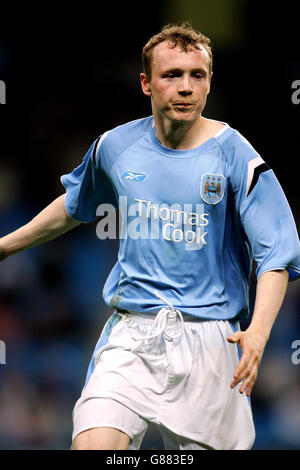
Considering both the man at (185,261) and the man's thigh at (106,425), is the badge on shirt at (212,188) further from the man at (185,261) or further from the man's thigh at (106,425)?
the man's thigh at (106,425)

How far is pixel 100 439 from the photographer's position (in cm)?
300

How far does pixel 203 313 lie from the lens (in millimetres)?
3314

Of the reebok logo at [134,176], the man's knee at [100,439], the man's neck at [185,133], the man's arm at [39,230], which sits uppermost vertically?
the man's neck at [185,133]

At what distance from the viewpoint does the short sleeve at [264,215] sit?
10.5 ft

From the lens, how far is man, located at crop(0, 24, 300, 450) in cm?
321

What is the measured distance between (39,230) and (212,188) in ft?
2.85

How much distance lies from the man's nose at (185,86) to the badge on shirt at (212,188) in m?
0.33

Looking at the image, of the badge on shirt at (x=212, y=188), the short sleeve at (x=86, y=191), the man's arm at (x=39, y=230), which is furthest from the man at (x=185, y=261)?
the man's arm at (x=39, y=230)

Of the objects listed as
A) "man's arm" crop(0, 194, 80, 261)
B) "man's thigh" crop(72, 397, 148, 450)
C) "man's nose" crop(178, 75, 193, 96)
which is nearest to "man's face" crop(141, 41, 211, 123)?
"man's nose" crop(178, 75, 193, 96)

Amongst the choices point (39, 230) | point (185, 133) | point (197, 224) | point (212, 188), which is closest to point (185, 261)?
point (197, 224)

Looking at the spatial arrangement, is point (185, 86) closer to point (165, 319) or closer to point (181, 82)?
point (181, 82)

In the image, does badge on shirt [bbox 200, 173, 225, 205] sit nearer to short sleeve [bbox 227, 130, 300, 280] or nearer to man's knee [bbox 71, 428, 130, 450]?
short sleeve [bbox 227, 130, 300, 280]

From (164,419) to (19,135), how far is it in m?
4.24
